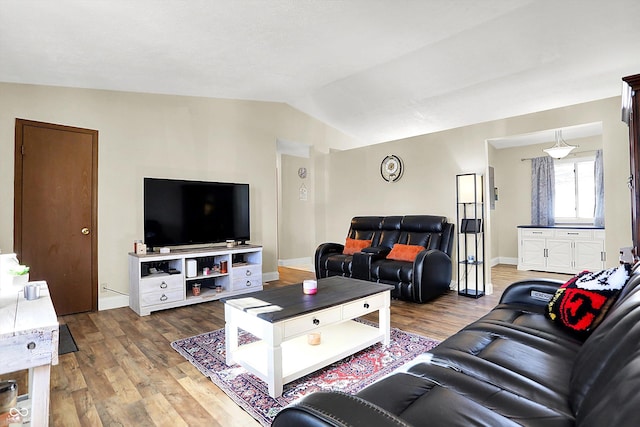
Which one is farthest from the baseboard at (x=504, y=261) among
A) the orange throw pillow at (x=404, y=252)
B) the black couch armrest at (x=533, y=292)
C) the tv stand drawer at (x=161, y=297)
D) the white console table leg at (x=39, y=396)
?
the white console table leg at (x=39, y=396)

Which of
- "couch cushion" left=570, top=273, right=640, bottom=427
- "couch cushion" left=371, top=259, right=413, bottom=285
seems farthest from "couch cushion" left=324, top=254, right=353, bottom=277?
"couch cushion" left=570, top=273, right=640, bottom=427

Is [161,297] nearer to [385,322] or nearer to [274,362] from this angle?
[274,362]

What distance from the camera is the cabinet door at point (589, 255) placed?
5262mm

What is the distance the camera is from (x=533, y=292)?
213 centimetres

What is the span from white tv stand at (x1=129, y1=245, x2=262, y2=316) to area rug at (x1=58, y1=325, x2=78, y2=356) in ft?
2.12

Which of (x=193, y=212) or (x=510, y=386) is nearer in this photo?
(x=510, y=386)

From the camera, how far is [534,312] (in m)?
1.97

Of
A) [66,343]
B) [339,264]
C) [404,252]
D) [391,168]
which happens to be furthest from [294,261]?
[66,343]

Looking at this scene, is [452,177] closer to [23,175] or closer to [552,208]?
[552,208]

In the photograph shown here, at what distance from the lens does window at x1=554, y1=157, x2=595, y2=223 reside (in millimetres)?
5832

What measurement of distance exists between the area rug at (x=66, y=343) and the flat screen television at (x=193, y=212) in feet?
3.90

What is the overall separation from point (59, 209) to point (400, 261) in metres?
3.91

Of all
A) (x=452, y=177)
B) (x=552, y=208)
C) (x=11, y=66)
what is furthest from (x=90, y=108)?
(x=552, y=208)

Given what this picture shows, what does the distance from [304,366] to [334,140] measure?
4.96 meters
